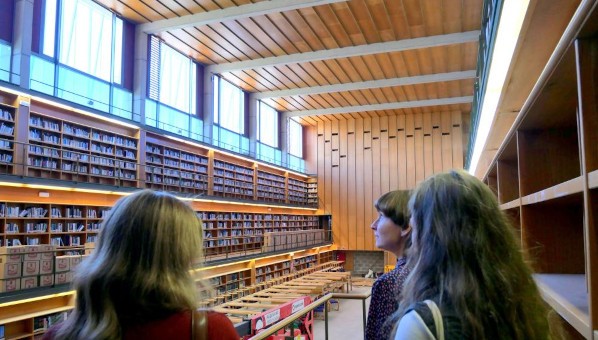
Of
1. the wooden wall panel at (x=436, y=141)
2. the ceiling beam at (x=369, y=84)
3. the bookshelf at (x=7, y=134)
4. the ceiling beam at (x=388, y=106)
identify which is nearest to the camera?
the bookshelf at (x=7, y=134)

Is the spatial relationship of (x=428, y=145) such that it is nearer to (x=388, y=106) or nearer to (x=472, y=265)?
(x=388, y=106)

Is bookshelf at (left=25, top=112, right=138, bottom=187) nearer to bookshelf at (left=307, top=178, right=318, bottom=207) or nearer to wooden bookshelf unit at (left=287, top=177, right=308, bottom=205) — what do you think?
wooden bookshelf unit at (left=287, top=177, right=308, bottom=205)

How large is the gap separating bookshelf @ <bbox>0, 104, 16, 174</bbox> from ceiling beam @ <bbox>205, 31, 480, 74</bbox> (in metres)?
7.15

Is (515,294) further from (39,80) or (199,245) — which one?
(39,80)

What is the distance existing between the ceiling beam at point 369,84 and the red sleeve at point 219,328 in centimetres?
1468

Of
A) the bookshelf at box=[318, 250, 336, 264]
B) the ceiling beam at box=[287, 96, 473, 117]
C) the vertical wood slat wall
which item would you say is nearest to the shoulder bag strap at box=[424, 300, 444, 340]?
the ceiling beam at box=[287, 96, 473, 117]

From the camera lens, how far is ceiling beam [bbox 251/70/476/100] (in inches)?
574

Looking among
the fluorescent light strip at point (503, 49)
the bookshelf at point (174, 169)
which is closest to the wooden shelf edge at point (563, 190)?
the fluorescent light strip at point (503, 49)

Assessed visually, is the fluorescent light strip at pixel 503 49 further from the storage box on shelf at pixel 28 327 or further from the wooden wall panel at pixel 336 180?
the wooden wall panel at pixel 336 180

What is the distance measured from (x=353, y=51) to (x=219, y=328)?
1231 cm

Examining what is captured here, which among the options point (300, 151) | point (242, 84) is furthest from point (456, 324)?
point (300, 151)

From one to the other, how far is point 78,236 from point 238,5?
19.9ft

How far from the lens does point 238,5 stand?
10.5 metres

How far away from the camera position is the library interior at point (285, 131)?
1674 millimetres
